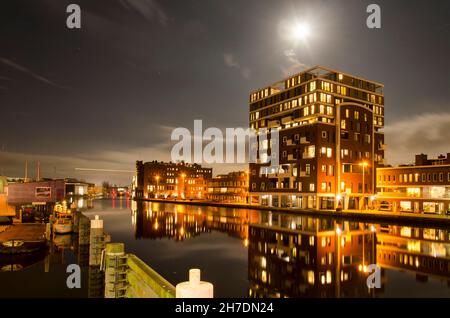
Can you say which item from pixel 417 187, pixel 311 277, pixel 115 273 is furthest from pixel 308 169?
pixel 115 273

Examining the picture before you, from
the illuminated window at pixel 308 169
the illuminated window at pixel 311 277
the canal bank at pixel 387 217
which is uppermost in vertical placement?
the illuminated window at pixel 308 169

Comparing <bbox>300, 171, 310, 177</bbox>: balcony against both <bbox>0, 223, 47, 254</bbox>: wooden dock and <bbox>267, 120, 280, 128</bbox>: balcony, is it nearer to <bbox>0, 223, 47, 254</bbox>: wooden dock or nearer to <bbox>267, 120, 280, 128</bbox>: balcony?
<bbox>267, 120, 280, 128</bbox>: balcony

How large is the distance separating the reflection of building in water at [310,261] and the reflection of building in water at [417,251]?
1727mm

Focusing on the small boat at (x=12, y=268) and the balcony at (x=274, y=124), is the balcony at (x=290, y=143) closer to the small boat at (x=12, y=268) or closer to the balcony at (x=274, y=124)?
the balcony at (x=274, y=124)

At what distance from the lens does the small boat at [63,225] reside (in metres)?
55.5

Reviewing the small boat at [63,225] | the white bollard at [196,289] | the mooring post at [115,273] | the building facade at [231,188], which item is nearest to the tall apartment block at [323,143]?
the building facade at [231,188]

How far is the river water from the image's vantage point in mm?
27562

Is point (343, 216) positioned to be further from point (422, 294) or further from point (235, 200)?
point (235, 200)

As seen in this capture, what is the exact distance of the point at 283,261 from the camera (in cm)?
3734

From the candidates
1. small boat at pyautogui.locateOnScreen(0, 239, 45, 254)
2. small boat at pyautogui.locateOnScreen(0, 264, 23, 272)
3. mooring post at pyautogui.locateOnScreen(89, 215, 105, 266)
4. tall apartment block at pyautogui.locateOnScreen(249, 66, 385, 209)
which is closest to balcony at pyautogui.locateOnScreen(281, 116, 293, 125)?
tall apartment block at pyautogui.locateOnScreen(249, 66, 385, 209)

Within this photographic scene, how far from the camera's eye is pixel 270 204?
10912 centimetres
